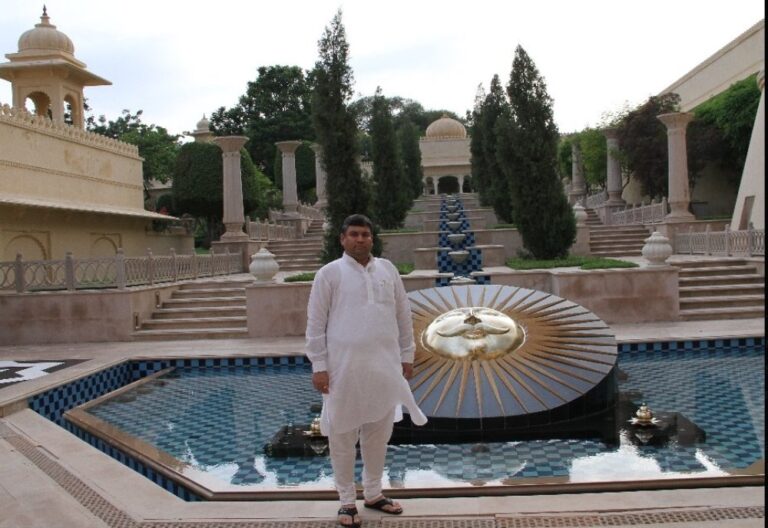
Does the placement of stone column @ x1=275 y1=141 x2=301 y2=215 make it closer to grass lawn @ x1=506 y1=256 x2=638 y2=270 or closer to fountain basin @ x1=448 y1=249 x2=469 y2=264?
fountain basin @ x1=448 y1=249 x2=469 y2=264

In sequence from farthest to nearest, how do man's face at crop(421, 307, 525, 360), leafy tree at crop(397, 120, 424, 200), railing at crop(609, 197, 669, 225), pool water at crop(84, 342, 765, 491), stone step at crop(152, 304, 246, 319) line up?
1. leafy tree at crop(397, 120, 424, 200)
2. railing at crop(609, 197, 669, 225)
3. stone step at crop(152, 304, 246, 319)
4. man's face at crop(421, 307, 525, 360)
5. pool water at crop(84, 342, 765, 491)

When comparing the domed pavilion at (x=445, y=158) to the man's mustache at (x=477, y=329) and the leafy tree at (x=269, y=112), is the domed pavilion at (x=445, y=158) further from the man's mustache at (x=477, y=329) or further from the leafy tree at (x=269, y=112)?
the man's mustache at (x=477, y=329)

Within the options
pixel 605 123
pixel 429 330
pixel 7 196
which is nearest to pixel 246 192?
pixel 7 196

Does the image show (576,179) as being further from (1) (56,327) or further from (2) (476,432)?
(2) (476,432)

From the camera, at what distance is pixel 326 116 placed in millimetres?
12750

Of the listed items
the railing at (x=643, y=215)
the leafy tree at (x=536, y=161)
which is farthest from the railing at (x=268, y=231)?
the railing at (x=643, y=215)

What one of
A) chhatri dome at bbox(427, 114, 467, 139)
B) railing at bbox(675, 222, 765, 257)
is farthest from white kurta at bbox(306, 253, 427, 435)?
chhatri dome at bbox(427, 114, 467, 139)

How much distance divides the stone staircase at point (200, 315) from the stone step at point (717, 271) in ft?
25.1

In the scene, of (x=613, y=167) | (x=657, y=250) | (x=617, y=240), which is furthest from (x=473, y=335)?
(x=613, y=167)

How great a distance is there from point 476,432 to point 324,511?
6.44 ft

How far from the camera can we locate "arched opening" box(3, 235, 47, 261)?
16500 mm

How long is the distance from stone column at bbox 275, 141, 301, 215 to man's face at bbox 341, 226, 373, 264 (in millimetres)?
19621

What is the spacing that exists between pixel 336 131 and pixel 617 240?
922cm

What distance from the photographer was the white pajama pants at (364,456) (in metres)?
3.54
